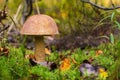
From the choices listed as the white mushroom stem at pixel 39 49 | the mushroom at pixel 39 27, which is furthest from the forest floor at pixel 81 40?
the mushroom at pixel 39 27

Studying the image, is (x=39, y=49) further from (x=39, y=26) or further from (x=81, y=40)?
(x=81, y=40)

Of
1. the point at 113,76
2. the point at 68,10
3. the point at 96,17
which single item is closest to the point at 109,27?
the point at 96,17

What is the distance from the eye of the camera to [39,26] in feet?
9.35

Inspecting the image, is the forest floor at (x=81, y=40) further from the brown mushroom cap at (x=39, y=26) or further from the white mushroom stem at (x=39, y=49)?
the brown mushroom cap at (x=39, y=26)

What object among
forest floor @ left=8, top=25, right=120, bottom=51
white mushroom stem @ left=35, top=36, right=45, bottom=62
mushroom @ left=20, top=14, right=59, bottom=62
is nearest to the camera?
mushroom @ left=20, top=14, right=59, bottom=62

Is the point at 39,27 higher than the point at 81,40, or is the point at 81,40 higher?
the point at 39,27

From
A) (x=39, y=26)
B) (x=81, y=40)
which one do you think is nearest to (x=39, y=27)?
(x=39, y=26)

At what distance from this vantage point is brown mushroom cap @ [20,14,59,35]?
2.83 m

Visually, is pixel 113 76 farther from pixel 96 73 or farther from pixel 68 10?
pixel 68 10

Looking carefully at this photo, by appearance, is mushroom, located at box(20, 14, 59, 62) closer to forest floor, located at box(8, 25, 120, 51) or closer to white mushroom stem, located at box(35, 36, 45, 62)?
white mushroom stem, located at box(35, 36, 45, 62)

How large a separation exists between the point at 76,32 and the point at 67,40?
218 mm

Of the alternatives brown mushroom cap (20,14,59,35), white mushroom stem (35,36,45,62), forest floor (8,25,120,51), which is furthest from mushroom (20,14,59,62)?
forest floor (8,25,120,51)

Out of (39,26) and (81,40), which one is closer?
(39,26)

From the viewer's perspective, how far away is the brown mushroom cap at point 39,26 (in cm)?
283
